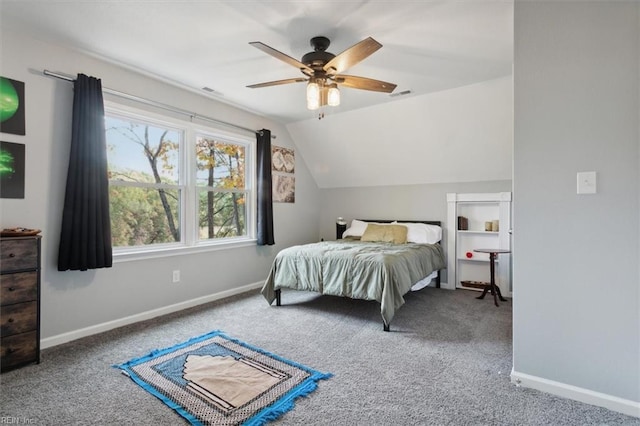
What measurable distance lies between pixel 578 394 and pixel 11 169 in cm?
408

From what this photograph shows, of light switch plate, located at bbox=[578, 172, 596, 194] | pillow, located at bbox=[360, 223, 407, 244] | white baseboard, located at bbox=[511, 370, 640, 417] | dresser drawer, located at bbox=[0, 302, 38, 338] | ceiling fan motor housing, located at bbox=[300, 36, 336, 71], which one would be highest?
ceiling fan motor housing, located at bbox=[300, 36, 336, 71]

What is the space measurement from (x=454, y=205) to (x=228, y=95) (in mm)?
3343

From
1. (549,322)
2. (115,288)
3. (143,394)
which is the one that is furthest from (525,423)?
(115,288)

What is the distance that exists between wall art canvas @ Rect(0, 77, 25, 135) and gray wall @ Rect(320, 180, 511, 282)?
413 centimetres

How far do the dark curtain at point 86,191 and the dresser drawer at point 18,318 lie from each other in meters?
0.42

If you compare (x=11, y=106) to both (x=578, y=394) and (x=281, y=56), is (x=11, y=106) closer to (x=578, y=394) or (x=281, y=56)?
(x=281, y=56)

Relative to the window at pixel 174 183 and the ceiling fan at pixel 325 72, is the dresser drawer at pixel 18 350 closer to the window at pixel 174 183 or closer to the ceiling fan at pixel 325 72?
the window at pixel 174 183

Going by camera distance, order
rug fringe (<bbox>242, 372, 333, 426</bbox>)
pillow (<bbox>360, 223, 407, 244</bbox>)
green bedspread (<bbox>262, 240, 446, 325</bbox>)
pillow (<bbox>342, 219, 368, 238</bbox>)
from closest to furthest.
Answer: rug fringe (<bbox>242, 372, 333, 426</bbox>) < green bedspread (<bbox>262, 240, 446, 325</bbox>) < pillow (<bbox>360, 223, 407, 244</bbox>) < pillow (<bbox>342, 219, 368, 238</bbox>)

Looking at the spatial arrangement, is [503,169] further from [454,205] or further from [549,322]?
[549,322]

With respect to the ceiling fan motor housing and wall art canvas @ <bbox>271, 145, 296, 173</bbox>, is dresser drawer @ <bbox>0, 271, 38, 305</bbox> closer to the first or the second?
the ceiling fan motor housing

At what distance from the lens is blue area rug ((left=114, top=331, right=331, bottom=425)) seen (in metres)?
1.72

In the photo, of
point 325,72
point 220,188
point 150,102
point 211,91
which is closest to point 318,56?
point 325,72

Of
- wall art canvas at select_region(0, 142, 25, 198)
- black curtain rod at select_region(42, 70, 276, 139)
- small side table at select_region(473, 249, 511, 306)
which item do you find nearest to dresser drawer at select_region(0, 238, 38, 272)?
wall art canvas at select_region(0, 142, 25, 198)

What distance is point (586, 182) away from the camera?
5.88 feet
